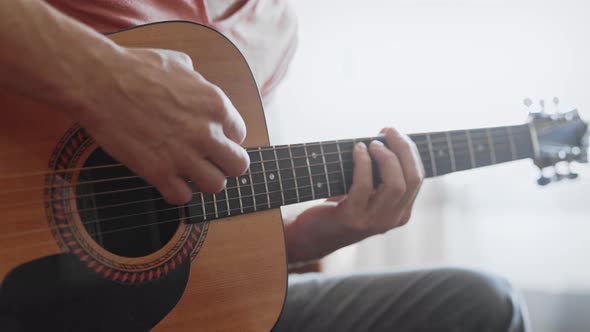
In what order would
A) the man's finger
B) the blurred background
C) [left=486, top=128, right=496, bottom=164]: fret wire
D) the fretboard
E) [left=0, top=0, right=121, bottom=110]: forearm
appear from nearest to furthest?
1. [left=0, top=0, right=121, bottom=110]: forearm
2. the fretboard
3. the man's finger
4. [left=486, top=128, right=496, bottom=164]: fret wire
5. the blurred background

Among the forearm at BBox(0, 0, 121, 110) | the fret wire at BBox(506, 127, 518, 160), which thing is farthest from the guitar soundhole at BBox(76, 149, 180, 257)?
the fret wire at BBox(506, 127, 518, 160)

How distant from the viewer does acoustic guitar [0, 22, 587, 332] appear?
0.54 metres

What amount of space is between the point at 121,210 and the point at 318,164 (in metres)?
0.30

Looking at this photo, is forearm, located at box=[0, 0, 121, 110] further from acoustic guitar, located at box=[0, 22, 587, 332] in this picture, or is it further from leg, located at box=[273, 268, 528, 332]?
leg, located at box=[273, 268, 528, 332]

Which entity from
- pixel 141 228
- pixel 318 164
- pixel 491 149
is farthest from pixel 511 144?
pixel 141 228

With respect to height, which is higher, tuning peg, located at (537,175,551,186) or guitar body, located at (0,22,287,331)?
guitar body, located at (0,22,287,331)

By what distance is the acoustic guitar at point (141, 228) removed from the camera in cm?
54

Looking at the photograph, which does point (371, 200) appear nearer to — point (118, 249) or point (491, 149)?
point (491, 149)

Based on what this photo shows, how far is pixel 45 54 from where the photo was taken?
1.56ft

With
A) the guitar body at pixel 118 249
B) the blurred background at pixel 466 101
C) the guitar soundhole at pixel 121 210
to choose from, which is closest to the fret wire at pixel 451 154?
the guitar body at pixel 118 249

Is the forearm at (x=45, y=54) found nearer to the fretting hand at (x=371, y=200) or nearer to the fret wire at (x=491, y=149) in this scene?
the fretting hand at (x=371, y=200)

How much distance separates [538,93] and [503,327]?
0.90 m

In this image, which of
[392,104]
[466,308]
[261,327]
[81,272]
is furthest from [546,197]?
[81,272]

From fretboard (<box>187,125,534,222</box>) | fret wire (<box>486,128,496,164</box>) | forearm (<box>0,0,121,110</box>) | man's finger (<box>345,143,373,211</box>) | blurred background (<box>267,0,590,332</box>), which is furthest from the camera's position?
blurred background (<box>267,0,590,332</box>)
